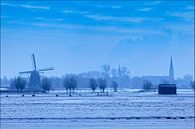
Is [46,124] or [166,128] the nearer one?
[166,128]

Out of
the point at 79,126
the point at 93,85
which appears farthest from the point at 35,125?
the point at 93,85

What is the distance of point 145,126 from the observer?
25953mm

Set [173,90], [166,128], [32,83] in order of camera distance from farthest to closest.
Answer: [32,83]
[173,90]
[166,128]

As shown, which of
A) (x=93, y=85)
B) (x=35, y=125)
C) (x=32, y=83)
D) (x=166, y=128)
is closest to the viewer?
(x=166, y=128)

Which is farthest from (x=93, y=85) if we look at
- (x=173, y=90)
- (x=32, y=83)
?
(x=173, y=90)

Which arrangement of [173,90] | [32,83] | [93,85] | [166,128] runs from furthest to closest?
1. [93,85]
2. [32,83]
3. [173,90]
4. [166,128]

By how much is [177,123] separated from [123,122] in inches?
124

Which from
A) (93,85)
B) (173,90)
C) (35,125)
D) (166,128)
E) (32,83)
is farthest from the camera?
(93,85)

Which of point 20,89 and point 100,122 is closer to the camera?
point 100,122

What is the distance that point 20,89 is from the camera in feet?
470

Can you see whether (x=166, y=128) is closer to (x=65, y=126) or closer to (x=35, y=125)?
(x=65, y=126)

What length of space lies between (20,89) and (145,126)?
120 meters

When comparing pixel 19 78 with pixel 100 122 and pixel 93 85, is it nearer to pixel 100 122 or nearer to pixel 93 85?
pixel 93 85

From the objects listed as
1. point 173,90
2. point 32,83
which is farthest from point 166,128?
point 32,83
